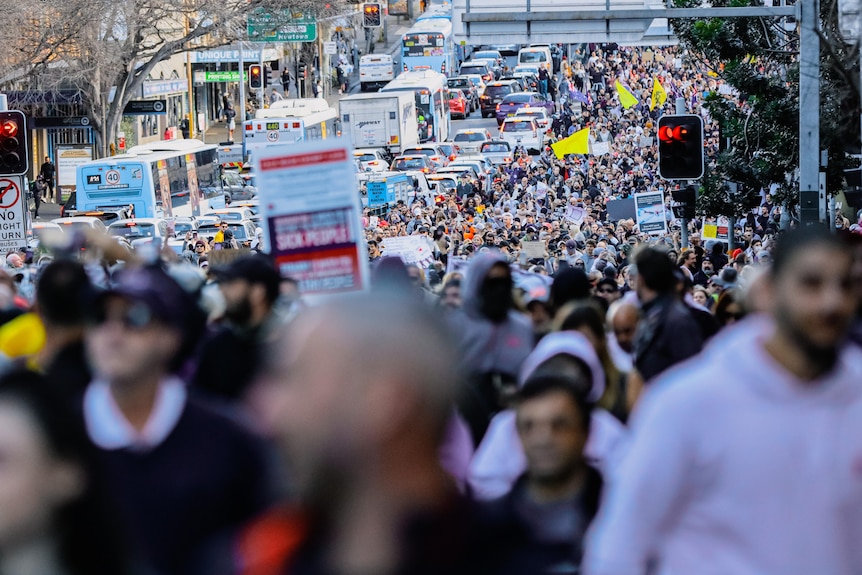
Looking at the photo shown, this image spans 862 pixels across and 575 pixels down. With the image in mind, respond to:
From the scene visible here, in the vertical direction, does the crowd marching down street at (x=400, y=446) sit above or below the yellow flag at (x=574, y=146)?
above

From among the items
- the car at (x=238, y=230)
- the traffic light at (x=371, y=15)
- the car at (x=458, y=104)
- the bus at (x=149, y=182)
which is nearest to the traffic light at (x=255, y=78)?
the bus at (x=149, y=182)

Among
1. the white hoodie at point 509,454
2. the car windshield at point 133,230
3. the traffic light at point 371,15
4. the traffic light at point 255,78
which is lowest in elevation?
the car windshield at point 133,230

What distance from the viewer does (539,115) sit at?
62125 mm

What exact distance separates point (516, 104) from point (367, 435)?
67232 mm

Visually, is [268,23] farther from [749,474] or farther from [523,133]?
[749,474]

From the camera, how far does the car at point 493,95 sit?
239 ft

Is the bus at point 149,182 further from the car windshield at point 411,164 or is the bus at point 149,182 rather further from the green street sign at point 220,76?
the green street sign at point 220,76

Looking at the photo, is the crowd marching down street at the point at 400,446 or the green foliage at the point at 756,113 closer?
the crowd marching down street at the point at 400,446

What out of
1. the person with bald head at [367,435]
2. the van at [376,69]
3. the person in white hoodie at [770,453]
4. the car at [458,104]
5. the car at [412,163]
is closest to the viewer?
the person with bald head at [367,435]

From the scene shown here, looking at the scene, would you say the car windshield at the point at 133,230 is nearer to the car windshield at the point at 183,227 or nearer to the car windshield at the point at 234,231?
the car windshield at the point at 234,231

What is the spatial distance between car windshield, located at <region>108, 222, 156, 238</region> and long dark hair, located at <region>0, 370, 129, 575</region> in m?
31.4

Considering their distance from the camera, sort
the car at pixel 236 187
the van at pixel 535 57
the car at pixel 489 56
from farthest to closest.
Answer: the car at pixel 489 56
the van at pixel 535 57
the car at pixel 236 187

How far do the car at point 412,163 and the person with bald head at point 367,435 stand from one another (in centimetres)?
4917

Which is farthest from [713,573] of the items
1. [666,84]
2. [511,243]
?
[666,84]
